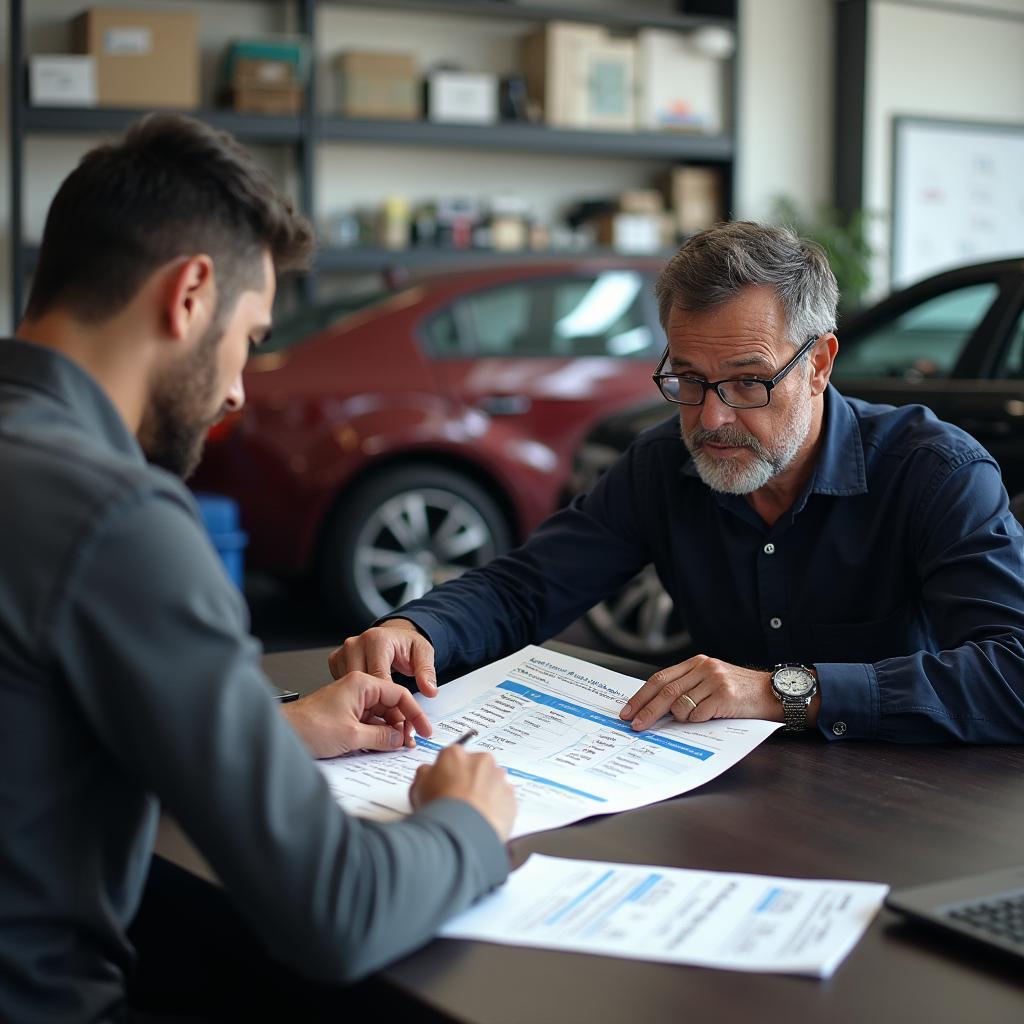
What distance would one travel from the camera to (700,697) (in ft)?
5.41

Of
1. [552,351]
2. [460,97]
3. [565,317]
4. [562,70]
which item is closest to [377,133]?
[460,97]

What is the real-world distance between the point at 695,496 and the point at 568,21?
6376mm

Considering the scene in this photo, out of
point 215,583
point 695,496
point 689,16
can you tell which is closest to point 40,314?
point 215,583

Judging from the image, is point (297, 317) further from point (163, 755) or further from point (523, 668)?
point (163, 755)

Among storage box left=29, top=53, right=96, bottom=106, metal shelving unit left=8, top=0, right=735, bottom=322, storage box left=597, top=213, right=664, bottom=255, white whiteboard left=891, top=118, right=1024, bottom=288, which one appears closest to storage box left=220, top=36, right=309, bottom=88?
metal shelving unit left=8, top=0, right=735, bottom=322

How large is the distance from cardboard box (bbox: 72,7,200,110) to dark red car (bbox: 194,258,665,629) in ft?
6.59

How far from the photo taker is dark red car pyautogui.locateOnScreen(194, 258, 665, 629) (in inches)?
202

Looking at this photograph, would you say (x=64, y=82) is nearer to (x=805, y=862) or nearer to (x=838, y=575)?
(x=838, y=575)

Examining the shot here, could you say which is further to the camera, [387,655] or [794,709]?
[387,655]

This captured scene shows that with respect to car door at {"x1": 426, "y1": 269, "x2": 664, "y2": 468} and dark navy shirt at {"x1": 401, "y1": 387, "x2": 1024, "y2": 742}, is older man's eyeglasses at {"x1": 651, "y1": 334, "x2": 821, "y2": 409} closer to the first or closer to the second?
dark navy shirt at {"x1": 401, "y1": 387, "x2": 1024, "y2": 742}

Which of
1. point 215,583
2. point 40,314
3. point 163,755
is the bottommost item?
point 163,755

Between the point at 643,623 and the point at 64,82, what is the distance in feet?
13.2

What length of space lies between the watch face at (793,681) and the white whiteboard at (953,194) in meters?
7.89

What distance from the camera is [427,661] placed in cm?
184
